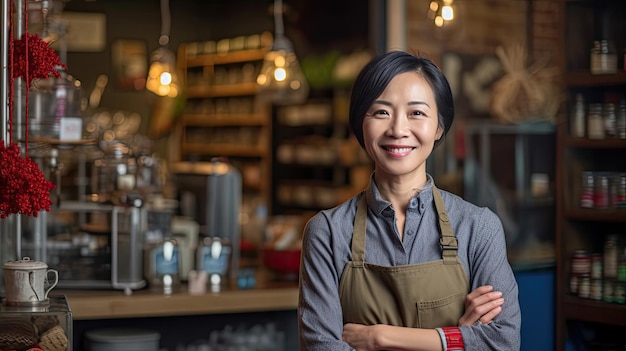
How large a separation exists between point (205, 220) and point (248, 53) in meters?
4.73

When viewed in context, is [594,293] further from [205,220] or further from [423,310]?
[205,220]

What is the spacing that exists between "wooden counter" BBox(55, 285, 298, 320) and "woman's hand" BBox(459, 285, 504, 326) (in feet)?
7.36

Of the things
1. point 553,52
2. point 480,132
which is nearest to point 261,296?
point 480,132

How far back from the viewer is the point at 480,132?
16.8ft

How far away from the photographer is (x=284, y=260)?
5.10m

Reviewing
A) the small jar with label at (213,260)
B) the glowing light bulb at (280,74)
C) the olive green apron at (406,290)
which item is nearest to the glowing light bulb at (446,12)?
the olive green apron at (406,290)

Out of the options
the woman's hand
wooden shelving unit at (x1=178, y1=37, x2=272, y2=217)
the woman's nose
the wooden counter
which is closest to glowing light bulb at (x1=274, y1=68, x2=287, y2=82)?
the wooden counter

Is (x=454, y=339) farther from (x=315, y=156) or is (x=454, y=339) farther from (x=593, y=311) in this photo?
(x=315, y=156)

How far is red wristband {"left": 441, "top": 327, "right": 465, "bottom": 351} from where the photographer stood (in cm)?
248

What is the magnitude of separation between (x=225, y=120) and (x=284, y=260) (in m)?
5.40

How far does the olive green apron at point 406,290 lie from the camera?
2518 mm

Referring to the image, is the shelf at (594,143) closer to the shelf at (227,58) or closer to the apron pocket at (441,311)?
the apron pocket at (441,311)

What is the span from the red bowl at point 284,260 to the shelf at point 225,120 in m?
4.37

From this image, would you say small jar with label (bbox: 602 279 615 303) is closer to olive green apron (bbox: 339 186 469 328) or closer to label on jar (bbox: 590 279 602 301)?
label on jar (bbox: 590 279 602 301)
